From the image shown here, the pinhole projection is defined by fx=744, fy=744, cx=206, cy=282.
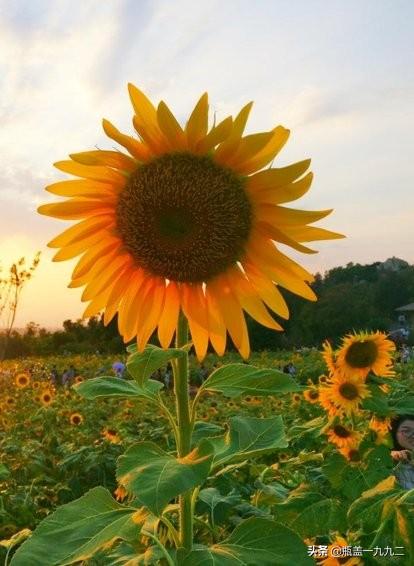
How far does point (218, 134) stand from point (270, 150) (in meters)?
0.15

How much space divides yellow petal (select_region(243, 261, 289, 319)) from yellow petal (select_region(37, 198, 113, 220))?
0.40 metres

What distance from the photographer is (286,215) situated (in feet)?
6.07

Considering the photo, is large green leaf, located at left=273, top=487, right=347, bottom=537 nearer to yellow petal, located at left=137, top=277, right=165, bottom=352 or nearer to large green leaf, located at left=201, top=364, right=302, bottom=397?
large green leaf, located at left=201, top=364, right=302, bottom=397

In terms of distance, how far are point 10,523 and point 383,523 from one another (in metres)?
3.14

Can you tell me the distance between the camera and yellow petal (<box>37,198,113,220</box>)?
75.5 inches

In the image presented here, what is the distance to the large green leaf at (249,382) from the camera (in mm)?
1758

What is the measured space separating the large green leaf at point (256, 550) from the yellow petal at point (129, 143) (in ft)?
3.00

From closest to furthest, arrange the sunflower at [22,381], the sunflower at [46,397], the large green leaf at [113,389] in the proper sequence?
the large green leaf at [113,389] → the sunflower at [46,397] → the sunflower at [22,381]

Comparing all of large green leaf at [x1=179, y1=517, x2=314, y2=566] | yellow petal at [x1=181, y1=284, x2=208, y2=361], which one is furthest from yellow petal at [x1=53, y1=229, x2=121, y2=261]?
large green leaf at [x1=179, y1=517, x2=314, y2=566]

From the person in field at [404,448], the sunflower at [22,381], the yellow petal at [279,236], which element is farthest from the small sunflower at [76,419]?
the yellow petal at [279,236]

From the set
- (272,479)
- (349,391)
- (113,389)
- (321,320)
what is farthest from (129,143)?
(321,320)

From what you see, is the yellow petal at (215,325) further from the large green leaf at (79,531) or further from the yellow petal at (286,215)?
the large green leaf at (79,531)

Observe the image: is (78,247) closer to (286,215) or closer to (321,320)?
(286,215)

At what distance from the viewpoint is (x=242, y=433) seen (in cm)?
192
